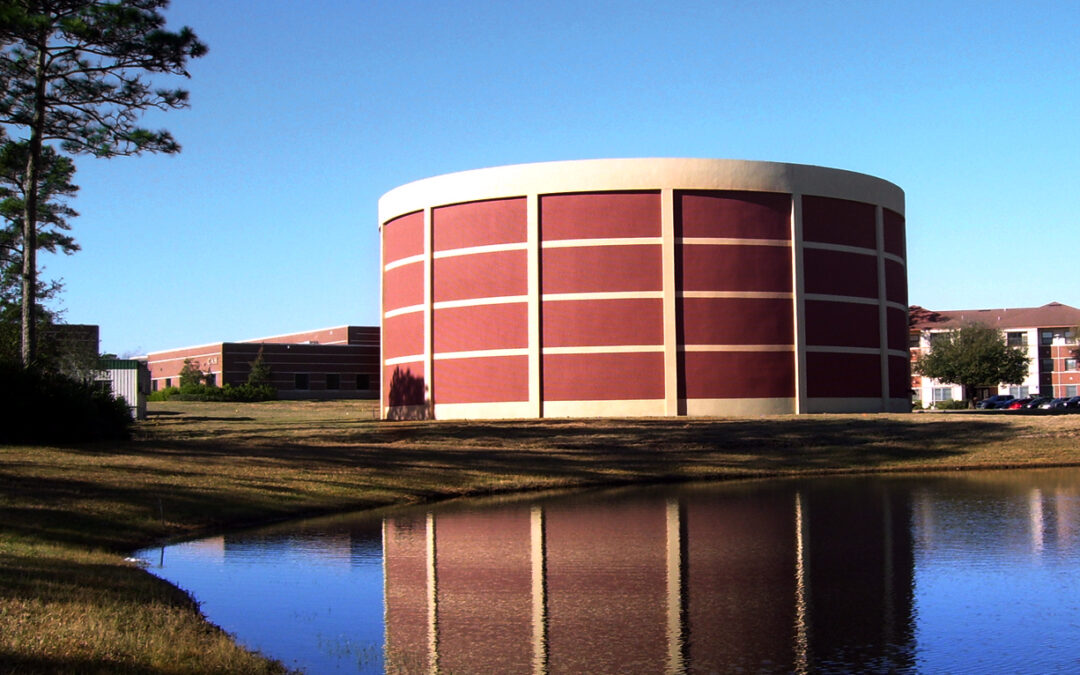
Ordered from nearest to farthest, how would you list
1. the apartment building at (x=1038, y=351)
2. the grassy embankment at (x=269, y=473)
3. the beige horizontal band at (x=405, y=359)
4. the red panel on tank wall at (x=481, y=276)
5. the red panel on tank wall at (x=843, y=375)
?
the grassy embankment at (x=269, y=473) → the red panel on tank wall at (x=481, y=276) → the red panel on tank wall at (x=843, y=375) → the beige horizontal band at (x=405, y=359) → the apartment building at (x=1038, y=351)

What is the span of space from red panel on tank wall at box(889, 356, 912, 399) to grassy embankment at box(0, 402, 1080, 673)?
36.2 feet

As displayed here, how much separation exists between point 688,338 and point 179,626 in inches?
1706

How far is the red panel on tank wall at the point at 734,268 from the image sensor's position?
52.6 metres

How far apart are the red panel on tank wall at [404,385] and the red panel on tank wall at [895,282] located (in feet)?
81.0

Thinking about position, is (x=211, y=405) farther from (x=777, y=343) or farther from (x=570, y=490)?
(x=570, y=490)

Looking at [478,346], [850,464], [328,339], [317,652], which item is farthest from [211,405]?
[317,652]

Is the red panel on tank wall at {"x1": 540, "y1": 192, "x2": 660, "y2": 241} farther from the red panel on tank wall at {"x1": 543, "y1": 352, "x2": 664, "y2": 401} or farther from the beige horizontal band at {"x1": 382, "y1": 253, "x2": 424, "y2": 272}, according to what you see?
the beige horizontal band at {"x1": 382, "y1": 253, "x2": 424, "y2": 272}

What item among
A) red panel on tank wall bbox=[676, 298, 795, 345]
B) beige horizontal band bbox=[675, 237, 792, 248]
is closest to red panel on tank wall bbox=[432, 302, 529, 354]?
red panel on tank wall bbox=[676, 298, 795, 345]

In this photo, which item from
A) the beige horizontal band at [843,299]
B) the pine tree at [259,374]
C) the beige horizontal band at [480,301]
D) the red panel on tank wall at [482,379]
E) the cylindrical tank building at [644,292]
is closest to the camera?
the cylindrical tank building at [644,292]

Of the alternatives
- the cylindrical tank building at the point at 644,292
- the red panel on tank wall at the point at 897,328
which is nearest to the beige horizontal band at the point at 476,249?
the cylindrical tank building at the point at 644,292

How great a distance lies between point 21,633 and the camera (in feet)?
29.3

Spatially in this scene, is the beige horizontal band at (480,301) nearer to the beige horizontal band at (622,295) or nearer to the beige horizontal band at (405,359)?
the beige horizontal band at (622,295)

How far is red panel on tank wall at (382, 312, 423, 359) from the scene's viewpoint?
190 ft

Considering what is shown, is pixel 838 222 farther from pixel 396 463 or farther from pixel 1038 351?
pixel 1038 351
